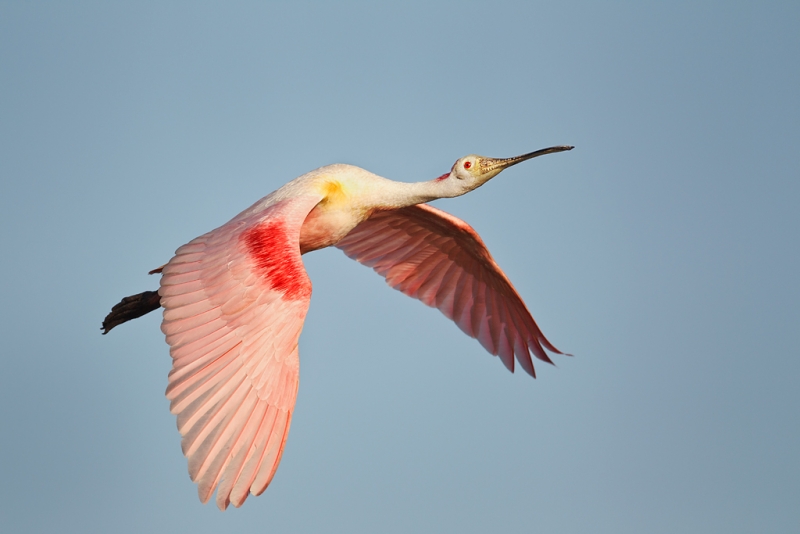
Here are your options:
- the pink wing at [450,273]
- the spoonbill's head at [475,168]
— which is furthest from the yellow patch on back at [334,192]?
the pink wing at [450,273]

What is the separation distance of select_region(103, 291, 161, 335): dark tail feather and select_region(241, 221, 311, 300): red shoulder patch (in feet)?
11.4

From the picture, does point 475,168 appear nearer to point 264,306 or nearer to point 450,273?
point 450,273

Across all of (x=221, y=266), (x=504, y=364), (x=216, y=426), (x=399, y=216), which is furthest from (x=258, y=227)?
(x=504, y=364)

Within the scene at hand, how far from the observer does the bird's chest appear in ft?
45.2

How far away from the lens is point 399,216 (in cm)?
1670

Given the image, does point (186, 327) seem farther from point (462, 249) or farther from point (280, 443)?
point (462, 249)

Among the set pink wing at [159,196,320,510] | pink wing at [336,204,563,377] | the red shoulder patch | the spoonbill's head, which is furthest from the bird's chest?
pink wing at [336,204,563,377]

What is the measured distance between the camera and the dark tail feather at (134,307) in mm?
14844

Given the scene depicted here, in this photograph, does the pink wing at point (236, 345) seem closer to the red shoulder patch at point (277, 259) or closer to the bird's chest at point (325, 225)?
the red shoulder patch at point (277, 259)

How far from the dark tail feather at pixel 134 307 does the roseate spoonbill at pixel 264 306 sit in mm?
17

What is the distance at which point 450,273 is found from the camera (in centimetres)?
1727

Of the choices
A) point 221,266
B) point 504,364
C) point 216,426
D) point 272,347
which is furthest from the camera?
point 504,364

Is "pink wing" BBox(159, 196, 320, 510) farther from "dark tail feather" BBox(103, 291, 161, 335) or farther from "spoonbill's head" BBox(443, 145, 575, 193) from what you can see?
"dark tail feather" BBox(103, 291, 161, 335)

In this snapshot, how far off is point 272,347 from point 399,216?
249 inches
